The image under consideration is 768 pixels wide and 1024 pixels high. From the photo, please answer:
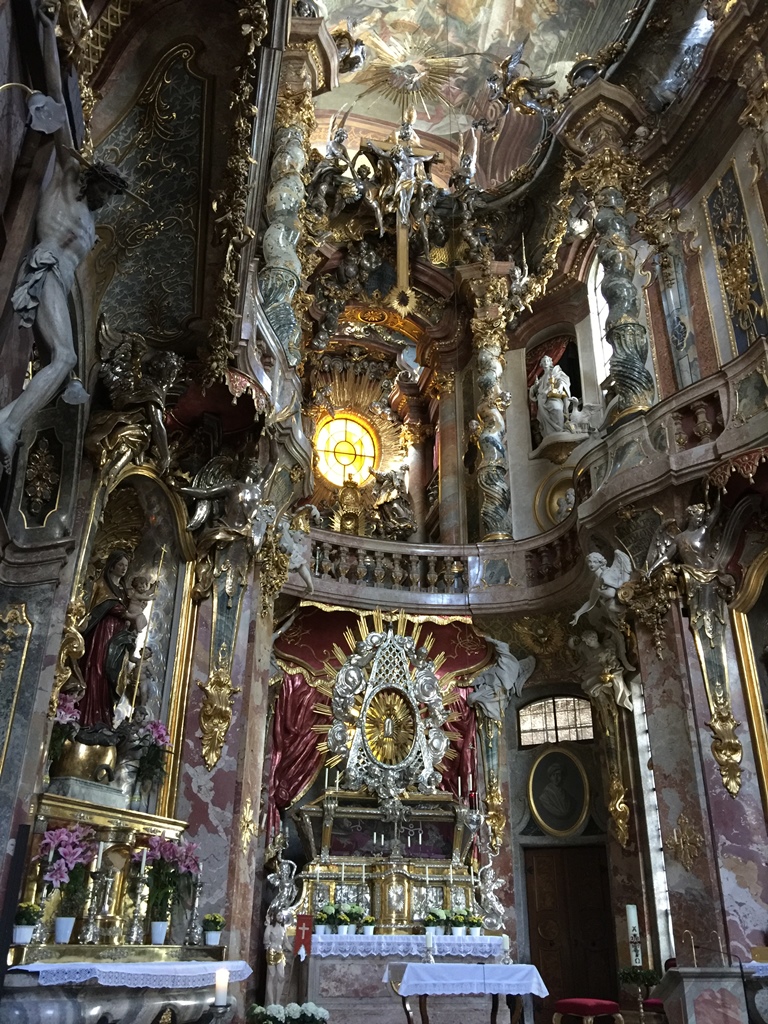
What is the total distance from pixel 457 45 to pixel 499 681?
47.1ft

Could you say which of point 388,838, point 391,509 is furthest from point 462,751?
point 391,509

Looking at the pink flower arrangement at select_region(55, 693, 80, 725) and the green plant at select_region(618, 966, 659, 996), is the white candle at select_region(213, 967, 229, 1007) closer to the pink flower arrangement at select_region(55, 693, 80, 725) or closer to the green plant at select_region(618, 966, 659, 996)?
the pink flower arrangement at select_region(55, 693, 80, 725)

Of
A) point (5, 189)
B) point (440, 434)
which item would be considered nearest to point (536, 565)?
point (440, 434)

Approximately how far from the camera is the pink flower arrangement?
22.6ft

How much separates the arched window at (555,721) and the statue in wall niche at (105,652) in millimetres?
7910

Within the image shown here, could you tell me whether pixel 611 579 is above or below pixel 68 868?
above

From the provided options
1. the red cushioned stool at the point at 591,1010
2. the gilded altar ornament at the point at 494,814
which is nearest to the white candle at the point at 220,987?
the red cushioned stool at the point at 591,1010

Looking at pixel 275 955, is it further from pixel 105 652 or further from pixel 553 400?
pixel 553 400

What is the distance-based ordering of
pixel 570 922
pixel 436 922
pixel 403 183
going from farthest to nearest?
pixel 403 183 → pixel 570 922 → pixel 436 922

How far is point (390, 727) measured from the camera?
13273 millimetres

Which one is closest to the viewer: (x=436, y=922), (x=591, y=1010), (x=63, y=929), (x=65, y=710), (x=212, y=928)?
(x=63, y=929)

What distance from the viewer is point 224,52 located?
6664mm

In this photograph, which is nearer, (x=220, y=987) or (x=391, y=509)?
(x=220, y=987)

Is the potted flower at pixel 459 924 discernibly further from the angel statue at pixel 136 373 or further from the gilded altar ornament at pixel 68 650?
the angel statue at pixel 136 373
